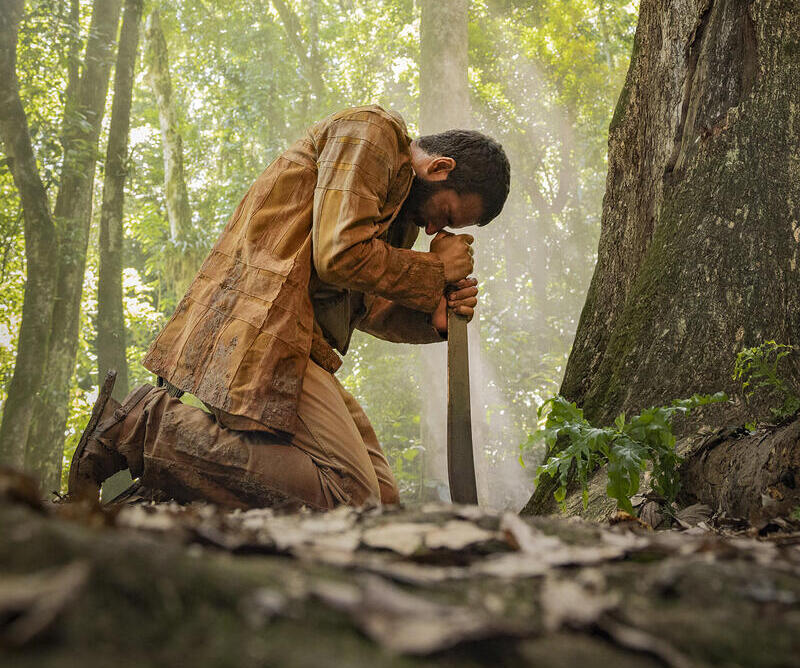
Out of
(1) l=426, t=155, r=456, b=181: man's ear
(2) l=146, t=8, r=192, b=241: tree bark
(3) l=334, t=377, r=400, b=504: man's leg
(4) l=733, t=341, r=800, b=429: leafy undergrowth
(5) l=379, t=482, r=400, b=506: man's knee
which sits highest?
(2) l=146, t=8, r=192, b=241: tree bark

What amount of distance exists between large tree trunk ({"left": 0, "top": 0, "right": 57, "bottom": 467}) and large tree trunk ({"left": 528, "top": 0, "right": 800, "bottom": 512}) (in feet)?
25.4

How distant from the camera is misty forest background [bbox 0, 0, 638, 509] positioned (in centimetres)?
1298

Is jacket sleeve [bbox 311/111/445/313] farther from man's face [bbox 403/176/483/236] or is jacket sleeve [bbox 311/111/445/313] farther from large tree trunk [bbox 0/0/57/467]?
large tree trunk [bbox 0/0/57/467]

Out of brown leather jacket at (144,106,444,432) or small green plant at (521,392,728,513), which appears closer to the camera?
small green plant at (521,392,728,513)

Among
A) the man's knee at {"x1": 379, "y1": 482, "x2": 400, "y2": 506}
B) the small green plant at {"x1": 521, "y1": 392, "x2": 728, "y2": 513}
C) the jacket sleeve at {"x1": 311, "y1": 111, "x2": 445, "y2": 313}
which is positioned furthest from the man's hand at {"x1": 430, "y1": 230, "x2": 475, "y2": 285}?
the man's knee at {"x1": 379, "y1": 482, "x2": 400, "y2": 506}

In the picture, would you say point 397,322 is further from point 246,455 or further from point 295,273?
point 246,455

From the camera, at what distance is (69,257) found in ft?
33.1

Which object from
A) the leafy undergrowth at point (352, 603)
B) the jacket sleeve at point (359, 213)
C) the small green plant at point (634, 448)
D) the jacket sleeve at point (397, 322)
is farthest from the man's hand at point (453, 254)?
the leafy undergrowth at point (352, 603)

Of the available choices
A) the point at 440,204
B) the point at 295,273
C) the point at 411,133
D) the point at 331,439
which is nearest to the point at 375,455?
the point at 331,439

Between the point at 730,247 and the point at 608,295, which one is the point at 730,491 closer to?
the point at 730,247

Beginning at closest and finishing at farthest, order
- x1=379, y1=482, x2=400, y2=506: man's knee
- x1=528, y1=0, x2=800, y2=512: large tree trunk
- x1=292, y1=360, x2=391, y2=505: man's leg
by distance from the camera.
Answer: x1=528, y1=0, x2=800, y2=512: large tree trunk, x1=292, y1=360, x2=391, y2=505: man's leg, x1=379, y1=482, x2=400, y2=506: man's knee

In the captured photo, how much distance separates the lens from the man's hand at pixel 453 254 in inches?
128

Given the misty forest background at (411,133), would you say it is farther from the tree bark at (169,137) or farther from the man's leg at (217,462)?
the man's leg at (217,462)

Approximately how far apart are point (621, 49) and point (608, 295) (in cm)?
1924
